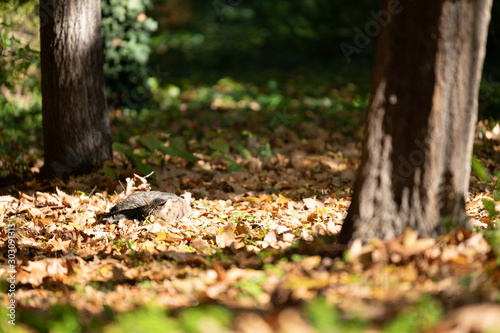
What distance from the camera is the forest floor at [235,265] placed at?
6.95ft

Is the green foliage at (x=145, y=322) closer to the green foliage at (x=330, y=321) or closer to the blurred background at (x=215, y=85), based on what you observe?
the green foliage at (x=330, y=321)

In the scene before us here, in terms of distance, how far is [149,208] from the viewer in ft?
13.1

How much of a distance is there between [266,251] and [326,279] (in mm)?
806

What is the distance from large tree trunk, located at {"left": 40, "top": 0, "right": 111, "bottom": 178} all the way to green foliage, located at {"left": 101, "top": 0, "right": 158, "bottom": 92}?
289cm

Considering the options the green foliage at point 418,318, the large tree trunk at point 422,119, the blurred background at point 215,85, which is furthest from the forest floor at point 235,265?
the blurred background at point 215,85

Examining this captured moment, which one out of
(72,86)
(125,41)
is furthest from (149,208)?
(125,41)

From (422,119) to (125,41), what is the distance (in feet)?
21.2

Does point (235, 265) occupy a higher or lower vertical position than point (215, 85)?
lower

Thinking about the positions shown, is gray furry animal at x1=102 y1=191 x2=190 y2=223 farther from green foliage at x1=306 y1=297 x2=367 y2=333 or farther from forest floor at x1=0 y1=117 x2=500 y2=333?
green foliage at x1=306 y1=297 x2=367 y2=333

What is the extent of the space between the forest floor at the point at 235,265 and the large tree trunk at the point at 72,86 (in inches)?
11.5

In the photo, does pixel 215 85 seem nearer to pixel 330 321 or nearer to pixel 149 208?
pixel 149 208

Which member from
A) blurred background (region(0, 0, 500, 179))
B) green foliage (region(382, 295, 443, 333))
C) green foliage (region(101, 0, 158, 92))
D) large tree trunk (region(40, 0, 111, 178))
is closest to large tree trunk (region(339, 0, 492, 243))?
green foliage (region(382, 295, 443, 333))

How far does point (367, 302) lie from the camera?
2.24 m

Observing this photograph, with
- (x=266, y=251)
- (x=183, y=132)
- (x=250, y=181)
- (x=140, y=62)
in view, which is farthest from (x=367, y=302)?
(x=140, y=62)
